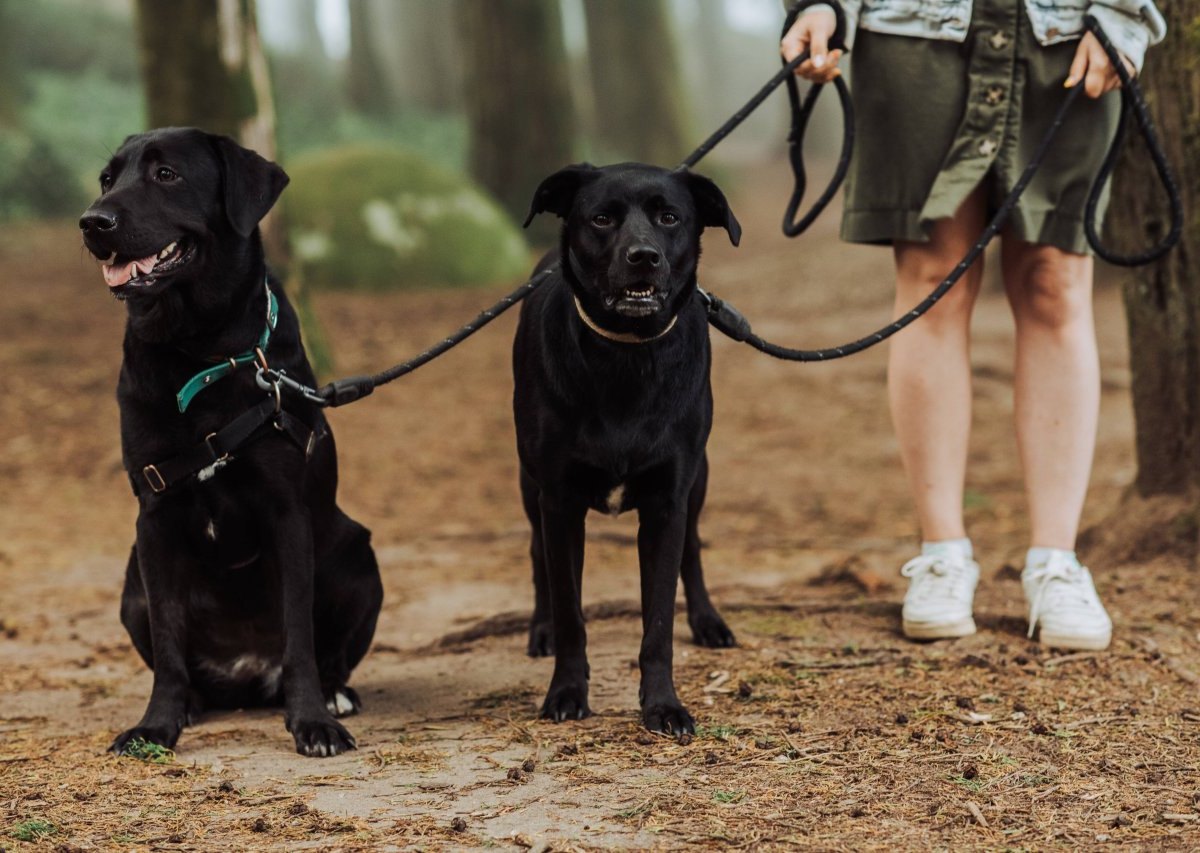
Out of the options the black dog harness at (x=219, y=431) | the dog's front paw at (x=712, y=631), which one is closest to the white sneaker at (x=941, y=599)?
the dog's front paw at (x=712, y=631)

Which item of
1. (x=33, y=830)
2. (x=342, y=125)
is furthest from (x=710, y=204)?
(x=342, y=125)

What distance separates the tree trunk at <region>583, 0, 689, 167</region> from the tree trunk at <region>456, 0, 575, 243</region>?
5.05 metres

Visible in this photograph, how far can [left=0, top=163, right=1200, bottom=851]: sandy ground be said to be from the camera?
2.49m

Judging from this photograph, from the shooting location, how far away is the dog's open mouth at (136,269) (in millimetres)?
3010

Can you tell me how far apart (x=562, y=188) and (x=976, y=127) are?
47.3 inches

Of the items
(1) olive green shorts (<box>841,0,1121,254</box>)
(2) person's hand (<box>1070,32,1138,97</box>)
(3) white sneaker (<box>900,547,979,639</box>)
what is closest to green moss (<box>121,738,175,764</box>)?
(3) white sneaker (<box>900,547,979,639</box>)

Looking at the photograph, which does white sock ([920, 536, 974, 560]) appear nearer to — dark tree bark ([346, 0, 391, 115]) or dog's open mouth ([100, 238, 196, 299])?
dog's open mouth ([100, 238, 196, 299])


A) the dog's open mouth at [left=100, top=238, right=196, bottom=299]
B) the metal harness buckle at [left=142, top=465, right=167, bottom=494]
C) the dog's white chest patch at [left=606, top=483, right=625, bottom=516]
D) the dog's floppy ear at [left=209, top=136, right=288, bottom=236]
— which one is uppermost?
the dog's floppy ear at [left=209, top=136, right=288, bottom=236]

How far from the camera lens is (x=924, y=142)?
12.2 feet

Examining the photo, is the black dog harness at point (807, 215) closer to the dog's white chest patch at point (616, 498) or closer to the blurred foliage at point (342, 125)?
the dog's white chest patch at point (616, 498)

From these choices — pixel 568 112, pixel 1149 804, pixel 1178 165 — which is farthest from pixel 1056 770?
pixel 568 112

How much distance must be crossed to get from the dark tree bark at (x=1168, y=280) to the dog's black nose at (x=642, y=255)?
2.22 metres

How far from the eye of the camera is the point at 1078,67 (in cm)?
354

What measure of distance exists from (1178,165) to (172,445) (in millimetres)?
3169
